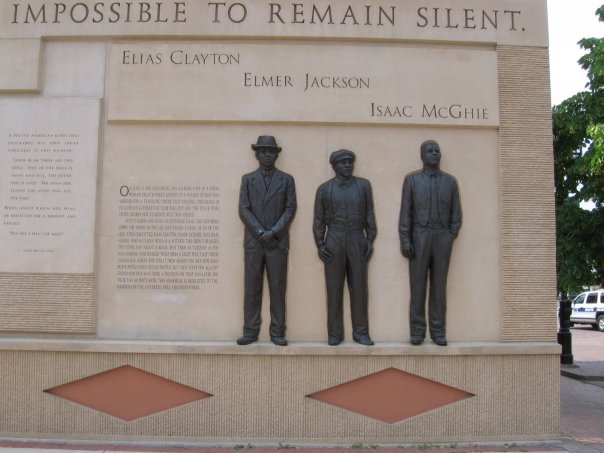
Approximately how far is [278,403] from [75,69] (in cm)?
504

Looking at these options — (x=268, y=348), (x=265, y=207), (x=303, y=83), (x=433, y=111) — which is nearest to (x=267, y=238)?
(x=265, y=207)

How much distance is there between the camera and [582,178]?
13594mm

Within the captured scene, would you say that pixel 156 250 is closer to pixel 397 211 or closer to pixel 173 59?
pixel 173 59

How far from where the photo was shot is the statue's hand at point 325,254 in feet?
22.2

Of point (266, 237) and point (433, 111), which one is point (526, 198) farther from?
point (266, 237)

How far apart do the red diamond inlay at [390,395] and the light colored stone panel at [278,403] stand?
79 mm

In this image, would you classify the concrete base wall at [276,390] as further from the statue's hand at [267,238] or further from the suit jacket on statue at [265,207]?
the suit jacket on statue at [265,207]

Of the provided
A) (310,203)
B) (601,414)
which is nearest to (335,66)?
(310,203)

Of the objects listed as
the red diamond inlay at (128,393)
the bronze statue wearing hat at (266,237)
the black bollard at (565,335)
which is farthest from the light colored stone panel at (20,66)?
the black bollard at (565,335)

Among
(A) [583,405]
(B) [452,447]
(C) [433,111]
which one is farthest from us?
(A) [583,405]

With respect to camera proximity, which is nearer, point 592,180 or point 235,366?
point 235,366

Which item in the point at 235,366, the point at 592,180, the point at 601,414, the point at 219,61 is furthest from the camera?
the point at 592,180

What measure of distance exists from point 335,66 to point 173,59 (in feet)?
7.00

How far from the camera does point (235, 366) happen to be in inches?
263
